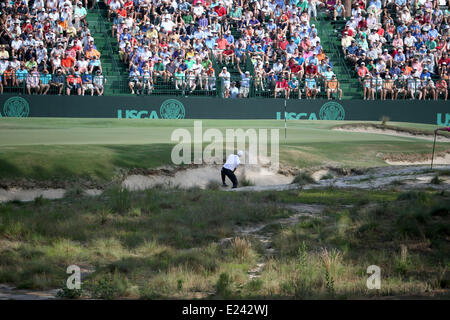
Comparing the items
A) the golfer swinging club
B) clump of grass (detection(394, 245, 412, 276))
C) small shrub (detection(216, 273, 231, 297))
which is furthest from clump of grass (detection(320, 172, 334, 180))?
small shrub (detection(216, 273, 231, 297))

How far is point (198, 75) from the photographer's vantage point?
34.2m

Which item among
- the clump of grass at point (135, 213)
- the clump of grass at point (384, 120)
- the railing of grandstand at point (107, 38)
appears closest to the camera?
the clump of grass at point (135, 213)

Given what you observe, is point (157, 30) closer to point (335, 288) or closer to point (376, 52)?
point (376, 52)

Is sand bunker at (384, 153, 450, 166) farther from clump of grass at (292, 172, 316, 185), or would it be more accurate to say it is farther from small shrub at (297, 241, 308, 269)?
small shrub at (297, 241, 308, 269)

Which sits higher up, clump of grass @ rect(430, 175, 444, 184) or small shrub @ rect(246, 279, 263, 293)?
clump of grass @ rect(430, 175, 444, 184)

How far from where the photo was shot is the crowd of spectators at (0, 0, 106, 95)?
103 ft

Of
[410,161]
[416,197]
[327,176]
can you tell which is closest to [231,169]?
[327,176]

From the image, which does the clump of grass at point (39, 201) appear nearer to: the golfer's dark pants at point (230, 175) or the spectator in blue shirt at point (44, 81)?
the golfer's dark pants at point (230, 175)

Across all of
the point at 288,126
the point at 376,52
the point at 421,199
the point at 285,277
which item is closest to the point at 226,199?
the point at 421,199

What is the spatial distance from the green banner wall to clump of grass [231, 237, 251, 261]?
2301 centimetres

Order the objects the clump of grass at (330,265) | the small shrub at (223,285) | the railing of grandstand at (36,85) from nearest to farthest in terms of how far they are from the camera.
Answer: the small shrub at (223,285)
the clump of grass at (330,265)
the railing of grandstand at (36,85)

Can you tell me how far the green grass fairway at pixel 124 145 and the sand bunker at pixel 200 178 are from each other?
1.83 ft

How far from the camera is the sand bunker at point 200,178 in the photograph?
1912 cm

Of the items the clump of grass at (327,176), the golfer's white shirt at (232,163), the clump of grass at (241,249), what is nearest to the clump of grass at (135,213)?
the clump of grass at (241,249)
